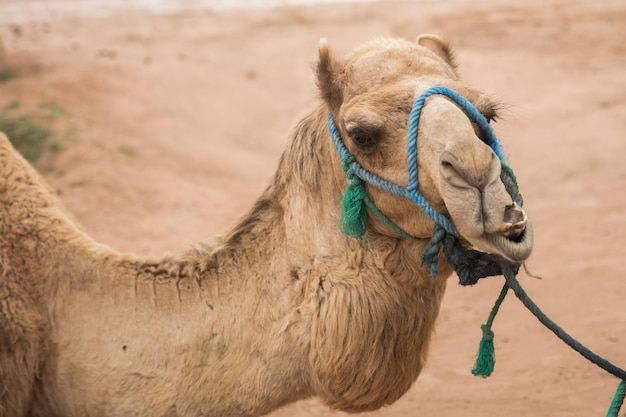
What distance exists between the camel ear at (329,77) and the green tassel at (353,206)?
0.32 metres

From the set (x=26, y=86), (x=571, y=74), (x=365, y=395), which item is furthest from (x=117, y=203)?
(x=571, y=74)

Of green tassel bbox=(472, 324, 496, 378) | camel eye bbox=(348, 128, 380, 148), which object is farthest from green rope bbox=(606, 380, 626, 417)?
camel eye bbox=(348, 128, 380, 148)

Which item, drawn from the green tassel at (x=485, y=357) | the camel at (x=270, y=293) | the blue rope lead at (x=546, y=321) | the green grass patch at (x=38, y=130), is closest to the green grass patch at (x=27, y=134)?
the green grass patch at (x=38, y=130)

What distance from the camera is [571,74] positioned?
46.5 feet

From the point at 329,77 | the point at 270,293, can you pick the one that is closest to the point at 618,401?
the point at 270,293

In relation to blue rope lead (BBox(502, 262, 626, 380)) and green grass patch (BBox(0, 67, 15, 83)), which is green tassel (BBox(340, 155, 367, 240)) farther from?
green grass patch (BBox(0, 67, 15, 83))

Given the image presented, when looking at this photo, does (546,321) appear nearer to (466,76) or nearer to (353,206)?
(353,206)

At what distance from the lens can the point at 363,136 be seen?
3.56 m

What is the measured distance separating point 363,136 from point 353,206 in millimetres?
305

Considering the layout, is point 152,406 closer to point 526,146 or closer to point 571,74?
point 526,146

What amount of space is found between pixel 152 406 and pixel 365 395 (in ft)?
3.12

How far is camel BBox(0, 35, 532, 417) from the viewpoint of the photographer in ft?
11.9

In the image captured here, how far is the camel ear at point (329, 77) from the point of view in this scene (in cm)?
384

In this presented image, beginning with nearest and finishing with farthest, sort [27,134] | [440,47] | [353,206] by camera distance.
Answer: [353,206], [440,47], [27,134]
